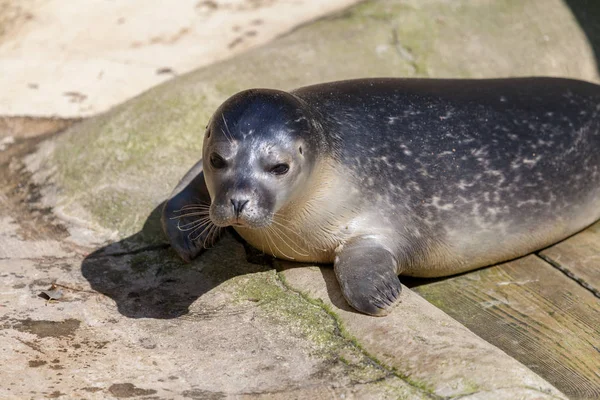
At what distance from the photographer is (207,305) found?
3.98 metres

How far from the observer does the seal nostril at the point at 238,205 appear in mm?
3609

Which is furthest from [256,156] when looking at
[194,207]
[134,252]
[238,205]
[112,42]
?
[112,42]

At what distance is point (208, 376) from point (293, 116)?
1.20 meters

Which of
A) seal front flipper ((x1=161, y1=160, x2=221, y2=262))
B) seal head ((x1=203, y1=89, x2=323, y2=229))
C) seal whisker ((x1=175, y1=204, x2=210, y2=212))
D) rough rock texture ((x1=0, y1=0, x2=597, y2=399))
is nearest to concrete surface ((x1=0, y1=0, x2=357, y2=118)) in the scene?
rough rock texture ((x1=0, y1=0, x2=597, y2=399))

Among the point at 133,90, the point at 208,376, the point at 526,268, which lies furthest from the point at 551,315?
the point at 133,90

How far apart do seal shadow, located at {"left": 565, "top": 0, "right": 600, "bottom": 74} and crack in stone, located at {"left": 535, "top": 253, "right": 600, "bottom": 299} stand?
7.94 feet

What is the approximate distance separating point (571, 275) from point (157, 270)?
202cm

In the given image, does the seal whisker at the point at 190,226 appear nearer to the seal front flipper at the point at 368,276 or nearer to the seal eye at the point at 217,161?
the seal eye at the point at 217,161

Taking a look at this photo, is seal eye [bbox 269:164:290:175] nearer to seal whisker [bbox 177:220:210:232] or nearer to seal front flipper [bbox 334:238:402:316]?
seal front flipper [bbox 334:238:402:316]

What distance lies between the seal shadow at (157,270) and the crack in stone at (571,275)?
4.76 ft

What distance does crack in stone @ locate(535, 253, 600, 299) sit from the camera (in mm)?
4332

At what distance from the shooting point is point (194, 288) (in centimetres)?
413

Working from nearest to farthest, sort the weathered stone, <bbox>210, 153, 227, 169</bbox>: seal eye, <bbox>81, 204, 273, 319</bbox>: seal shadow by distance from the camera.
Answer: the weathered stone < <bbox>210, 153, 227, 169</bbox>: seal eye < <bbox>81, 204, 273, 319</bbox>: seal shadow

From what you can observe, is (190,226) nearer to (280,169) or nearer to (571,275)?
(280,169)
